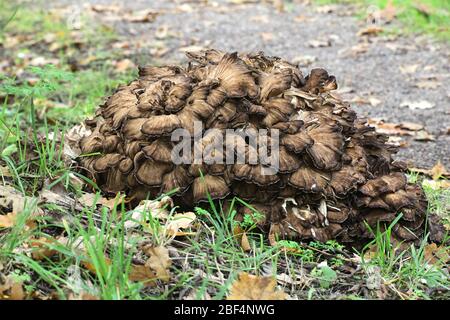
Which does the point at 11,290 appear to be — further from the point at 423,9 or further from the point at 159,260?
Result: the point at 423,9

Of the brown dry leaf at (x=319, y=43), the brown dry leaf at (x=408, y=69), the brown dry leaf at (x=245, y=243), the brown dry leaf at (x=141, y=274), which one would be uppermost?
the brown dry leaf at (x=141, y=274)

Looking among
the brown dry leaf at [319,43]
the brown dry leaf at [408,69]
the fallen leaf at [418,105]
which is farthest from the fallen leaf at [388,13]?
the fallen leaf at [418,105]

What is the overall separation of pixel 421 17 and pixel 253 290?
923 cm

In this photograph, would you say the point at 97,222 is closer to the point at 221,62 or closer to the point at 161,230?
the point at 161,230

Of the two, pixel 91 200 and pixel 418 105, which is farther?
pixel 418 105

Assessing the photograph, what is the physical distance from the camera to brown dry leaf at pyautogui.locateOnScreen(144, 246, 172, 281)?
307 cm

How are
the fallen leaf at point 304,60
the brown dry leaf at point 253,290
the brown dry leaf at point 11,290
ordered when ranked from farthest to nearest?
the fallen leaf at point 304,60 < the brown dry leaf at point 253,290 < the brown dry leaf at point 11,290

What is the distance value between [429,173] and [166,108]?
284 cm

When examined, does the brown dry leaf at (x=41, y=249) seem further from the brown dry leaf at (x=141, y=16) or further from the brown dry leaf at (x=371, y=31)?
the brown dry leaf at (x=141, y=16)

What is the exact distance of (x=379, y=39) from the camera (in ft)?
33.0

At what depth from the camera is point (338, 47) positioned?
32.2 feet

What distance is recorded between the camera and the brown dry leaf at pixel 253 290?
2904 millimetres

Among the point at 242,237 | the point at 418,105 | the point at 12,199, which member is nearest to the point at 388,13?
the point at 418,105

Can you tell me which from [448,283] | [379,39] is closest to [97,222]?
[448,283]
